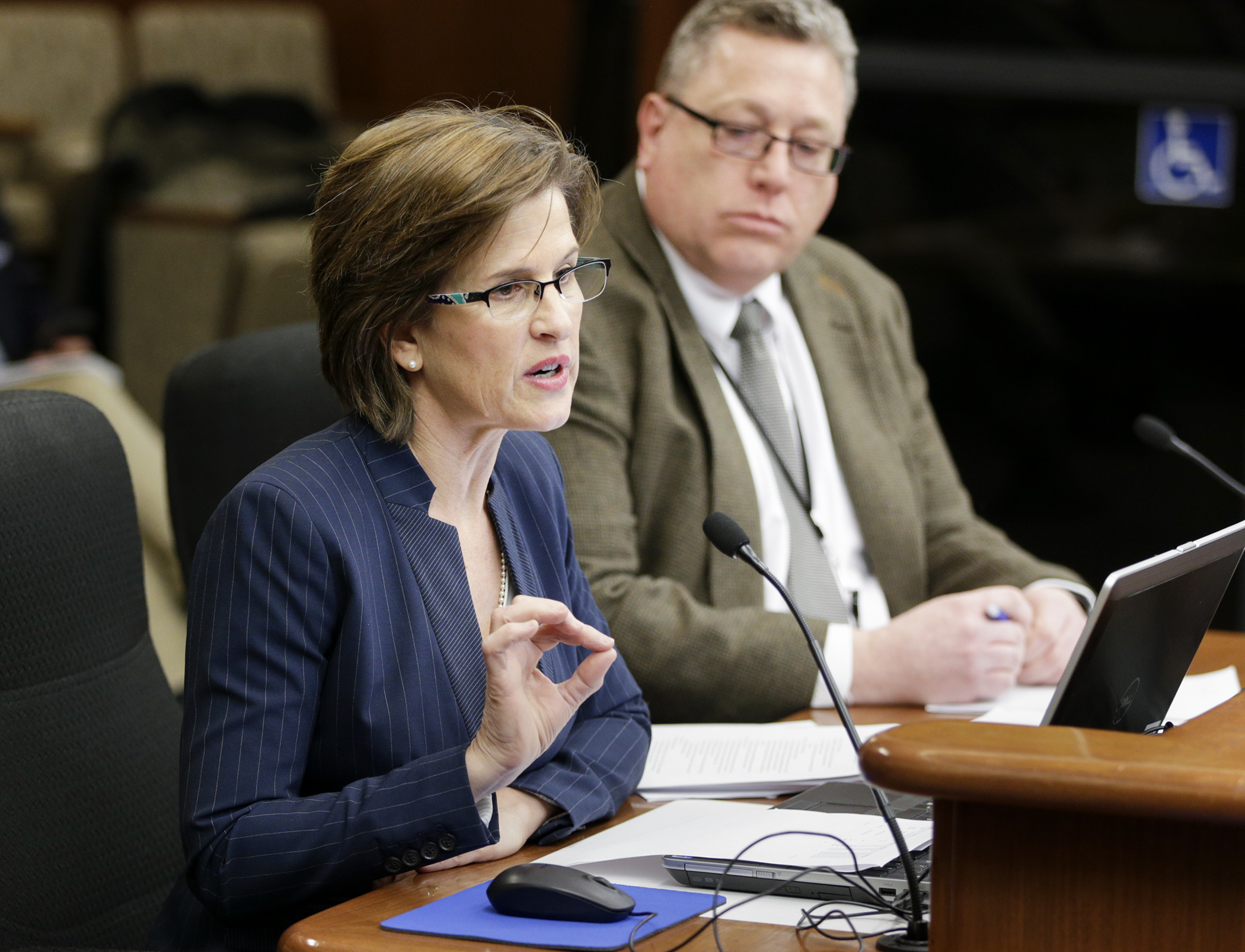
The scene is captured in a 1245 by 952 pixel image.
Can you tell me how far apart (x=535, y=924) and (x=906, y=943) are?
0.88 feet

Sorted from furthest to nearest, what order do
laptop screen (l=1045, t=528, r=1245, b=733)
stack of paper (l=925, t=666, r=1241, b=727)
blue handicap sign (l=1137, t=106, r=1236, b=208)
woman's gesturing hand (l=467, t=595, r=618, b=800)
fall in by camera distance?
blue handicap sign (l=1137, t=106, r=1236, b=208) < stack of paper (l=925, t=666, r=1241, b=727) < woman's gesturing hand (l=467, t=595, r=618, b=800) < laptop screen (l=1045, t=528, r=1245, b=733)

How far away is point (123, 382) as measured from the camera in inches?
210

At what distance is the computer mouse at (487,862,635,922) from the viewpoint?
1.13 metres

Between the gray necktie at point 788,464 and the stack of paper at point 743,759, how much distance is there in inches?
13.3

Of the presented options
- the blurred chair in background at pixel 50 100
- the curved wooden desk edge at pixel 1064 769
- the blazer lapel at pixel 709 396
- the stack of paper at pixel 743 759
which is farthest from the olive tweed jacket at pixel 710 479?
the blurred chair in background at pixel 50 100

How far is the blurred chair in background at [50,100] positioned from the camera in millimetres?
5414

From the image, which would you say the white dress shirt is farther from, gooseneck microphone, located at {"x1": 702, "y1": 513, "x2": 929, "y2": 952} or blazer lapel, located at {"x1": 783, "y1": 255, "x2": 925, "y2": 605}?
gooseneck microphone, located at {"x1": 702, "y1": 513, "x2": 929, "y2": 952}

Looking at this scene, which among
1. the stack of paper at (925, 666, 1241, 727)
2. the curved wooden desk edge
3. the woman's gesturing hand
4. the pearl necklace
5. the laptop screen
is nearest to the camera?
the curved wooden desk edge

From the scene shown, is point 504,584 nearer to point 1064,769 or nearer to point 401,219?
point 401,219

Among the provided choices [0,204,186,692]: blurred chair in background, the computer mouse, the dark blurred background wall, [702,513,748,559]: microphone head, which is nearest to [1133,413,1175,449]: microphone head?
[702,513,748,559]: microphone head

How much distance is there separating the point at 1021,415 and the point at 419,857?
372 centimetres

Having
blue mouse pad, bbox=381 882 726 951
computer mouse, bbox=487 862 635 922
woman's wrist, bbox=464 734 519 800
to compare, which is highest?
woman's wrist, bbox=464 734 519 800

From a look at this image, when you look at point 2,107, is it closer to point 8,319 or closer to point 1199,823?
point 8,319

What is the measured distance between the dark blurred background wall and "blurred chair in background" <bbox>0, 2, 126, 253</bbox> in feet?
6.67
